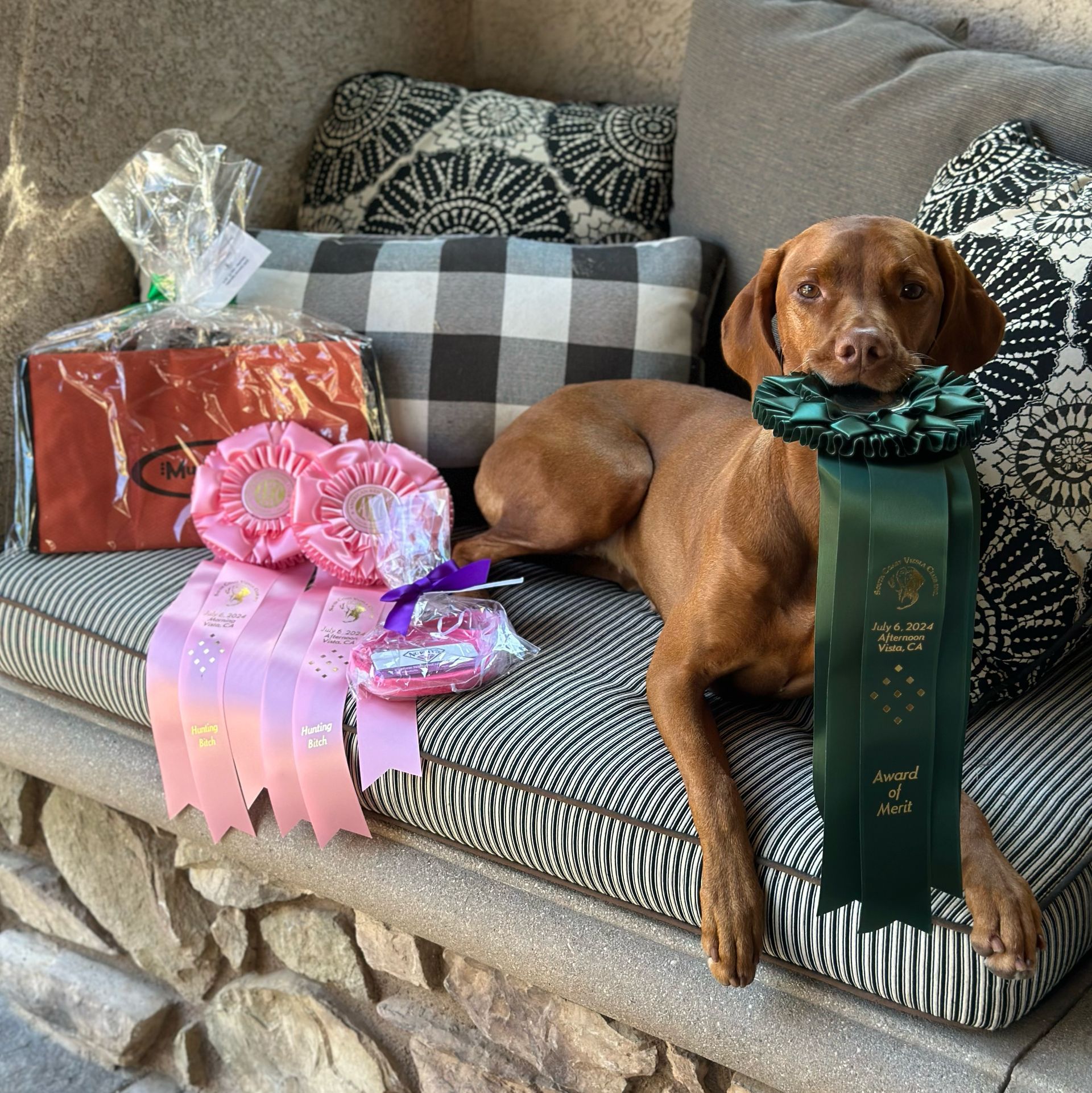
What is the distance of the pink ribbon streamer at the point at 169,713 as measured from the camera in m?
1.67

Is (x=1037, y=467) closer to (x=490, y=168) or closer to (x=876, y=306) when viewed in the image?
(x=876, y=306)

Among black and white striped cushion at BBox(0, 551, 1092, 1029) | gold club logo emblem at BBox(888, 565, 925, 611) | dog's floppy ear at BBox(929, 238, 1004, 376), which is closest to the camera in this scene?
gold club logo emblem at BBox(888, 565, 925, 611)

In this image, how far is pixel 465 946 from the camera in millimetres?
1517

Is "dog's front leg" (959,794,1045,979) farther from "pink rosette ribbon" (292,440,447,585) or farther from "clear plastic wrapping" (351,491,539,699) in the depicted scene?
"pink rosette ribbon" (292,440,447,585)

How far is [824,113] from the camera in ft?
6.99

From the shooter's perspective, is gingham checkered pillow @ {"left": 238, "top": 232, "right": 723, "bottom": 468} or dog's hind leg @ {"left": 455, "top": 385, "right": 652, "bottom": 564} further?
gingham checkered pillow @ {"left": 238, "top": 232, "right": 723, "bottom": 468}

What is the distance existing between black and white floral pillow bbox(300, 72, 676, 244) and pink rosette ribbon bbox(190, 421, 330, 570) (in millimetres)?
684

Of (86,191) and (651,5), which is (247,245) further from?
(651,5)

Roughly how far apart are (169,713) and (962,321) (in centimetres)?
116

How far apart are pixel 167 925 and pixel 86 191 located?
135cm

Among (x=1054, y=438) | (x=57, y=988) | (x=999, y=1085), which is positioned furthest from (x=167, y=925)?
(x=1054, y=438)

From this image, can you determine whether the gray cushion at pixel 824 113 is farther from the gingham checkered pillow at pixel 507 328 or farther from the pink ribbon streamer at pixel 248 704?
the pink ribbon streamer at pixel 248 704

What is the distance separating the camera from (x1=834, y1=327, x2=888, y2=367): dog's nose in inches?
48.4

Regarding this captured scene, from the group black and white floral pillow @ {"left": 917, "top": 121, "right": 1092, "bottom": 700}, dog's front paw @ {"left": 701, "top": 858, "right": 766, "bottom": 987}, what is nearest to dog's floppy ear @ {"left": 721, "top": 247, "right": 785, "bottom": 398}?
black and white floral pillow @ {"left": 917, "top": 121, "right": 1092, "bottom": 700}
